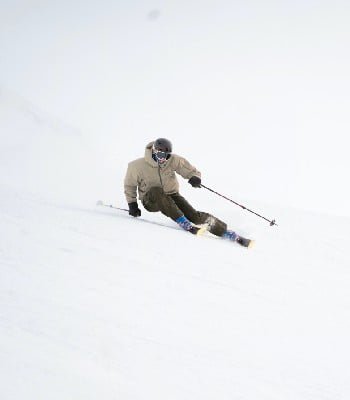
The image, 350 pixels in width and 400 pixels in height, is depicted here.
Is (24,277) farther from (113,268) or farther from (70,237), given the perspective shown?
(70,237)

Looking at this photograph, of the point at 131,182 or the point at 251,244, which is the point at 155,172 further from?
the point at 251,244

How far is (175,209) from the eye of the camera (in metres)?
6.25

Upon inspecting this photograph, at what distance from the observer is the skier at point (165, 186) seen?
20.4ft

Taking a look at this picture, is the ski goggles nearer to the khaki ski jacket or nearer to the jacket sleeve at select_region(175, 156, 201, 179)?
the khaki ski jacket

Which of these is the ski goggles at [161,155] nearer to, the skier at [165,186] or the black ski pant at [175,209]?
the skier at [165,186]

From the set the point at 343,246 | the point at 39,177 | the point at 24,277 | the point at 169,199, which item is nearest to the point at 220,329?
the point at 24,277

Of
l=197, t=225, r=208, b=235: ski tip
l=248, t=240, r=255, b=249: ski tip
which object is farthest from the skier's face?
l=248, t=240, r=255, b=249: ski tip

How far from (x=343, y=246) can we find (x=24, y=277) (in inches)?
195

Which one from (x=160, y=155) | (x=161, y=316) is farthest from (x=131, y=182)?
(x=161, y=316)

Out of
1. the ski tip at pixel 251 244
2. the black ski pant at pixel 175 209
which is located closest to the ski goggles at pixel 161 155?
the black ski pant at pixel 175 209

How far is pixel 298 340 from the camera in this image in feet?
9.36

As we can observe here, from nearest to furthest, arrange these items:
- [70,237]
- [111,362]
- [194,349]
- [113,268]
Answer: [111,362]
[194,349]
[113,268]
[70,237]

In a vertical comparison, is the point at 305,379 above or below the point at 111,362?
above

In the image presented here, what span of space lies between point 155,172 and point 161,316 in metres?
3.79
